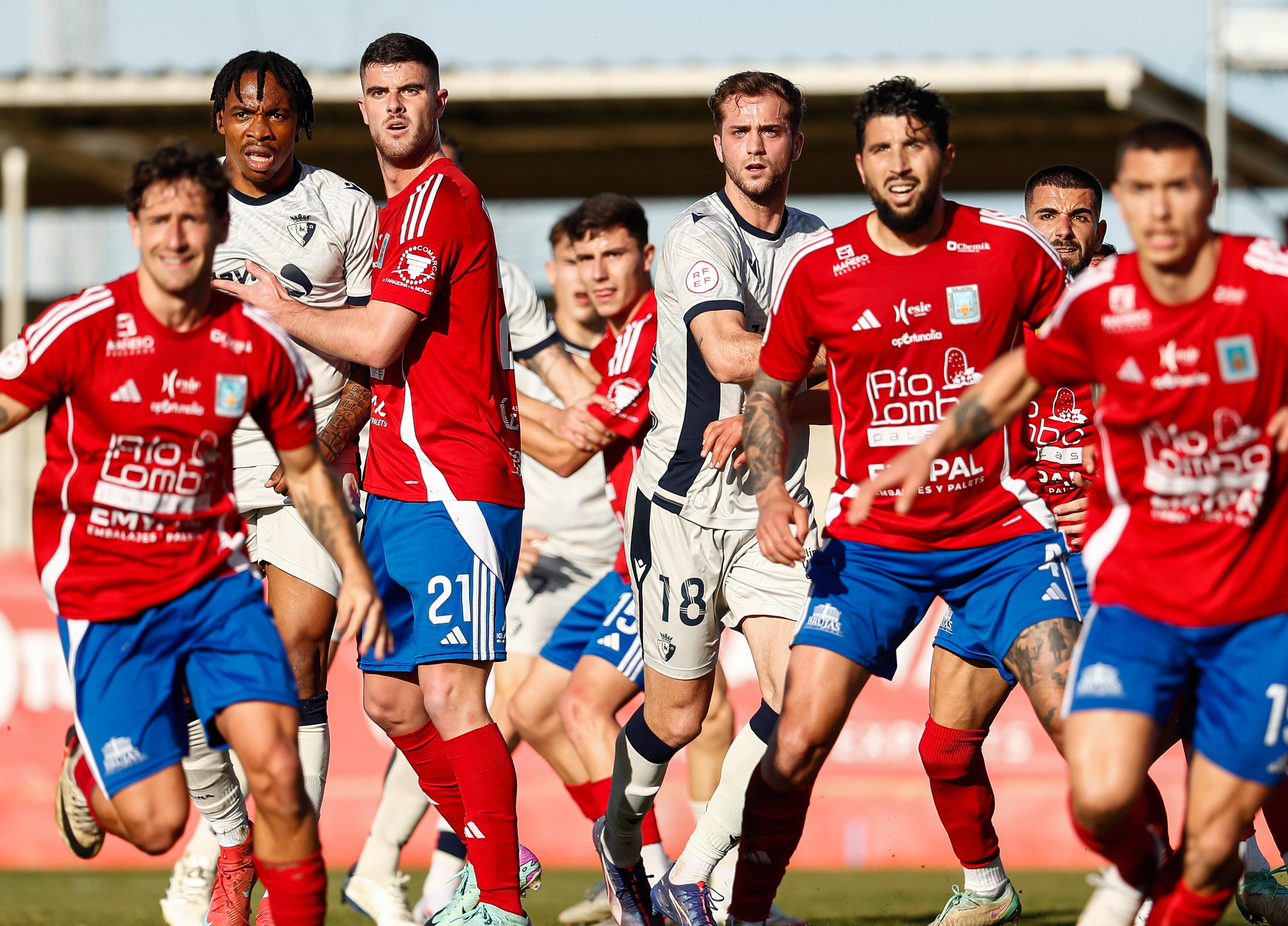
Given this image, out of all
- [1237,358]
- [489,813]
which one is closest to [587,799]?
[489,813]

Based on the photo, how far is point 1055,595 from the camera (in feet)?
17.4

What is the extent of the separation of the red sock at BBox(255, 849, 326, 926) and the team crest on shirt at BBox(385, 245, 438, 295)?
1996 millimetres

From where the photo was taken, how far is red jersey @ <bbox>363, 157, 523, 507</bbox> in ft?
19.2

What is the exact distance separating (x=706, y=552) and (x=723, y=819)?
1052 mm

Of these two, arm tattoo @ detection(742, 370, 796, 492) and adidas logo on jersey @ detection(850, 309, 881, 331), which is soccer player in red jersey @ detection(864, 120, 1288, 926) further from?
arm tattoo @ detection(742, 370, 796, 492)

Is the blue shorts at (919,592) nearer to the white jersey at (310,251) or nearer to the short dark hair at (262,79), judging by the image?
the white jersey at (310,251)

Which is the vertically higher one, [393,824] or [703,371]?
[703,371]

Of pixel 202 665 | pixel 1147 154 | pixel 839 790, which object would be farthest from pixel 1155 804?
pixel 839 790

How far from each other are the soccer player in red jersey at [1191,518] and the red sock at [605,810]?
3129mm

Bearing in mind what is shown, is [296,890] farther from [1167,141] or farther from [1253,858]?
[1253,858]

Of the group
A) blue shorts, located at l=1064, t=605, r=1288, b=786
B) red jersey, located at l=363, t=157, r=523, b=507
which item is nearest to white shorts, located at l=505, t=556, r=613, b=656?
red jersey, located at l=363, t=157, r=523, b=507

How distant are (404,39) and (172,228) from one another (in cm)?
182

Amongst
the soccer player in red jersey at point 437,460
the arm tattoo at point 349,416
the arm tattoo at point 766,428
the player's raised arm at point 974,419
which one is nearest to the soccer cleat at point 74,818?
the soccer player in red jersey at point 437,460

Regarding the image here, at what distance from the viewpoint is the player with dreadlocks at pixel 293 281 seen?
20.4 ft
